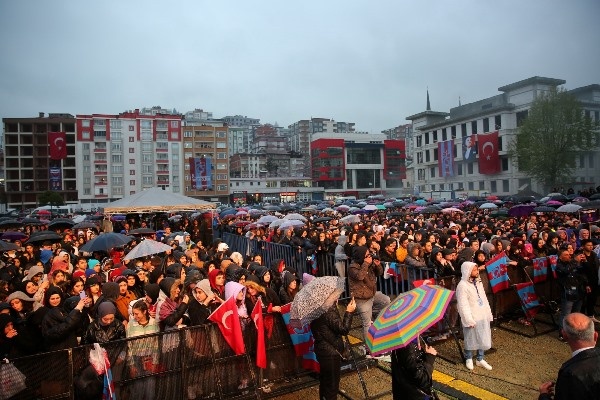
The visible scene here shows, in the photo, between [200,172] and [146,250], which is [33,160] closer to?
Answer: [200,172]

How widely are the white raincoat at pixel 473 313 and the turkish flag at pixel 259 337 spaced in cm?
308

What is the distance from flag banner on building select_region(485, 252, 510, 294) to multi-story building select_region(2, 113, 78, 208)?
87.6 m

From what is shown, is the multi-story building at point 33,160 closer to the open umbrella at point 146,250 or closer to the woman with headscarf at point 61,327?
the open umbrella at point 146,250

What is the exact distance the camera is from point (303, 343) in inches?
221

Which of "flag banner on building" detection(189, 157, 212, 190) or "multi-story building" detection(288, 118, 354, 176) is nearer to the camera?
"flag banner on building" detection(189, 157, 212, 190)

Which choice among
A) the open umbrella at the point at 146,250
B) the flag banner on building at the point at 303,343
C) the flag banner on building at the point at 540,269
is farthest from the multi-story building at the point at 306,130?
the flag banner on building at the point at 303,343

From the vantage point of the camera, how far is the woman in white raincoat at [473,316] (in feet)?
19.9

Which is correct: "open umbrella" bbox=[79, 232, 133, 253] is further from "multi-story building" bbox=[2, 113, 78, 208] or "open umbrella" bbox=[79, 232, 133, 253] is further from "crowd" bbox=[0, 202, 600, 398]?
"multi-story building" bbox=[2, 113, 78, 208]

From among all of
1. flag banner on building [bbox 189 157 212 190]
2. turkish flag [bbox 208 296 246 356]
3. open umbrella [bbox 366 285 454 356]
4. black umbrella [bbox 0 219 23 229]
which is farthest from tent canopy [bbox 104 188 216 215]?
flag banner on building [bbox 189 157 212 190]

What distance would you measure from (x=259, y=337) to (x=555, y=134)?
1923 inches

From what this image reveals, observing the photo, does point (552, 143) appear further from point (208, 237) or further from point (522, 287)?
point (522, 287)

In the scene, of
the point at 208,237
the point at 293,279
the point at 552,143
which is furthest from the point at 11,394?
the point at 552,143

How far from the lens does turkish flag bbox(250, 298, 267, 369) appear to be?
17.0 ft

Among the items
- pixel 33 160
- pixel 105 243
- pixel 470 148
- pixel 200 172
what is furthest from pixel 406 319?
pixel 33 160
